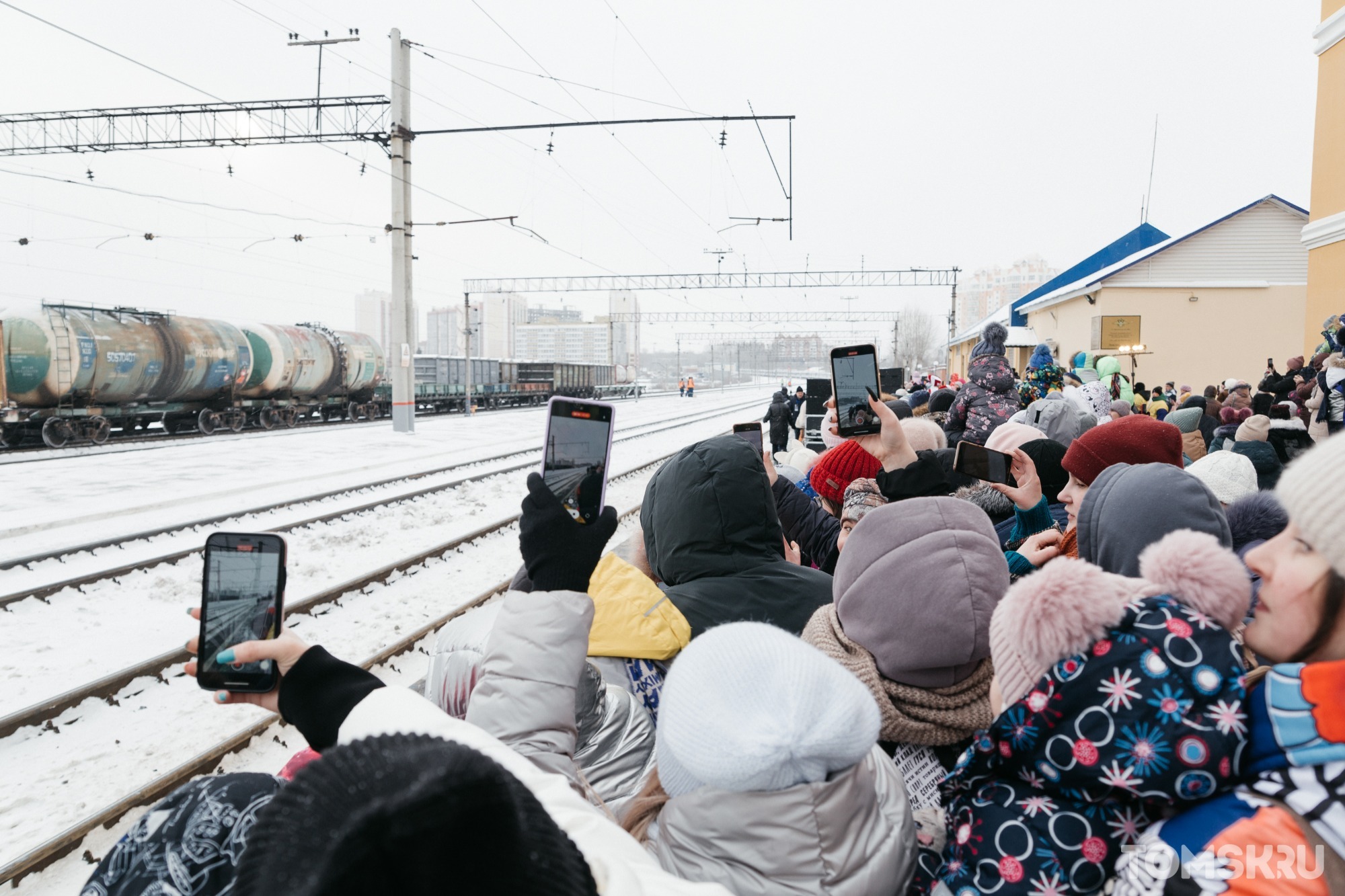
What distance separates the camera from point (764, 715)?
118 centimetres

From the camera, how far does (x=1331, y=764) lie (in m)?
0.99

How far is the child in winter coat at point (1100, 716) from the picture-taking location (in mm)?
1117

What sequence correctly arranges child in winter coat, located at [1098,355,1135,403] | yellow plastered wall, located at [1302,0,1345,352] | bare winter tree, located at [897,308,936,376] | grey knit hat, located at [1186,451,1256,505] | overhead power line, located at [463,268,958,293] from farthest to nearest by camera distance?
bare winter tree, located at [897,308,936,376], overhead power line, located at [463,268,958,293], child in winter coat, located at [1098,355,1135,403], yellow plastered wall, located at [1302,0,1345,352], grey knit hat, located at [1186,451,1256,505]

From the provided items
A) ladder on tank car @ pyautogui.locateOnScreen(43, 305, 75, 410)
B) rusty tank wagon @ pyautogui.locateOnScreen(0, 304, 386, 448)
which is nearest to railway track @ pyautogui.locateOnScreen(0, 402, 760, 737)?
ladder on tank car @ pyautogui.locateOnScreen(43, 305, 75, 410)

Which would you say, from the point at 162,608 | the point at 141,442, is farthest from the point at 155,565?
the point at 141,442

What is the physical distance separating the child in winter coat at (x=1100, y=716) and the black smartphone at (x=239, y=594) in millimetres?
1658

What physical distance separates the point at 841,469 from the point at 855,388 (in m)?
0.46

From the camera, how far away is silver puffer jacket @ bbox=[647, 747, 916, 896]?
122cm

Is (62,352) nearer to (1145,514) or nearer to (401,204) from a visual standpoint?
(401,204)

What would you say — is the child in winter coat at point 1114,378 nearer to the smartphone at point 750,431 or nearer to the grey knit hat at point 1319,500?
the smartphone at point 750,431

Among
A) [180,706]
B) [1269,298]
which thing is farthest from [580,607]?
[1269,298]

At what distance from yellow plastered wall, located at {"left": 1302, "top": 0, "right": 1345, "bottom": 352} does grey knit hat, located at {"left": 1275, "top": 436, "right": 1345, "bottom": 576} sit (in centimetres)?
1212

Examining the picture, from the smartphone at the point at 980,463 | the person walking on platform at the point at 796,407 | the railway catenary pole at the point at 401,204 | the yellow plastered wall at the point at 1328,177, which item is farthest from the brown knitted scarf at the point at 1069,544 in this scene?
the railway catenary pole at the point at 401,204

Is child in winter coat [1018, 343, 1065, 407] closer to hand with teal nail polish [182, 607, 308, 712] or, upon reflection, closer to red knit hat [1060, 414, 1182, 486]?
red knit hat [1060, 414, 1182, 486]
